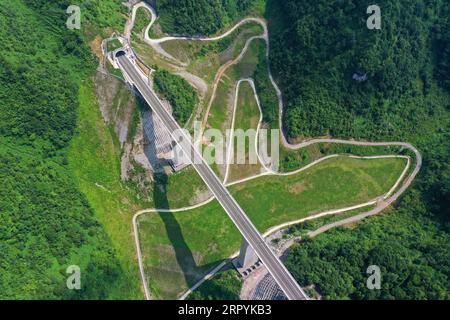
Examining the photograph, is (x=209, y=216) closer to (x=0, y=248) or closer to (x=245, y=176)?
(x=245, y=176)

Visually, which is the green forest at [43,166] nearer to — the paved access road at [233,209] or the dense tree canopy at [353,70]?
the paved access road at [233,209]

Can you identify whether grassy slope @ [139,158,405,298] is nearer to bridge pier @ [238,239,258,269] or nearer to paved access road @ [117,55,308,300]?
bridge pier @ [238,239,258,269]

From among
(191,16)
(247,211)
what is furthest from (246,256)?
(191,16)

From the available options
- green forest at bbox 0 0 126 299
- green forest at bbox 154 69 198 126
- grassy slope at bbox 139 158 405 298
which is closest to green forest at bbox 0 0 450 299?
green forest at bbox 0 0 126 299

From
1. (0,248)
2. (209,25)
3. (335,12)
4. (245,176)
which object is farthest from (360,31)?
(0,248)

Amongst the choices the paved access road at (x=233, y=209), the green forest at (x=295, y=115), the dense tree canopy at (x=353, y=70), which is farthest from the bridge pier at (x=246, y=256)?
the dense tree canopy at (x=353, y=70)
